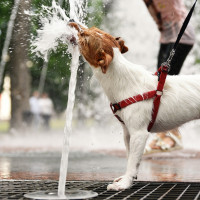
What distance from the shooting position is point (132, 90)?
427 cm

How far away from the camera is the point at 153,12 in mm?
6570

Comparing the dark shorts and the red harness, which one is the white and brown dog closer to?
the red harness

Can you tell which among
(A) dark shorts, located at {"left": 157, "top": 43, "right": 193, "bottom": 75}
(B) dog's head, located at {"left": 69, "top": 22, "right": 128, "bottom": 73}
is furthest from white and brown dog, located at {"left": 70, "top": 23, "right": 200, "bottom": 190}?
(A) dark shorts, located at {"left": 157, "top": 43, "right": 193, "bottom": 75}

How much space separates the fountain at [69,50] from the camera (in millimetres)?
3760

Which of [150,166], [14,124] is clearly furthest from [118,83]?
[14,124]

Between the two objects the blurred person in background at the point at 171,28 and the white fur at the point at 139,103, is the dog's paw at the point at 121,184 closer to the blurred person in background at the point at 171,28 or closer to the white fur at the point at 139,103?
the white fur at the point at 139,103

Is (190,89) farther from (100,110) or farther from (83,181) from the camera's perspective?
(100,110)

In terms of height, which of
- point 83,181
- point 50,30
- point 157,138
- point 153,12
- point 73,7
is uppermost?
point 153,12

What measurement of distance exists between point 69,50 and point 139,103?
0.71 m

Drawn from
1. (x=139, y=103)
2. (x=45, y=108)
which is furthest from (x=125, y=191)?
(x=45, y=108)

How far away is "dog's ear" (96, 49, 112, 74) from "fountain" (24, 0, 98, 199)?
0.19 m

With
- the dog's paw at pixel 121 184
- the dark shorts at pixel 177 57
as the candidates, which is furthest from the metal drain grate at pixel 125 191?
the dark shorts at pixel 177 57

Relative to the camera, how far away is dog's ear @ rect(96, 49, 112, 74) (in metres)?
4.03

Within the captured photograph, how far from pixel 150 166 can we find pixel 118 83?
7.44 feet
